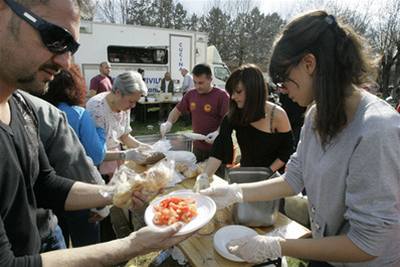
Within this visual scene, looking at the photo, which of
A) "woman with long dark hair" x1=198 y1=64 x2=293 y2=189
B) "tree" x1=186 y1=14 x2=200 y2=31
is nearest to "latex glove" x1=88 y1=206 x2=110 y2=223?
"woman with long dark hair" x1=198 y1=64 x2=293 y2=189

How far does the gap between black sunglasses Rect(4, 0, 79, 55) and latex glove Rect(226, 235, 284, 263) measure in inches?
51.5

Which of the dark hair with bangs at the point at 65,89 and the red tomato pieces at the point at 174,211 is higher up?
the dark hair with bangs at the point at 65,89

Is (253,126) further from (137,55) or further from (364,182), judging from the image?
(137,55)

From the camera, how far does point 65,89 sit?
2.39 meters

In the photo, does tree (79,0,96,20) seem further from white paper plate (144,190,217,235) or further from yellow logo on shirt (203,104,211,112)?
yellow logo on shirt (203,104,211,112)

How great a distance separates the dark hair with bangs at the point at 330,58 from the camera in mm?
1305

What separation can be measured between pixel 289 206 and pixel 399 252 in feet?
4.89

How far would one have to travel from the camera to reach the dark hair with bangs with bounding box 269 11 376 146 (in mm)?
1305

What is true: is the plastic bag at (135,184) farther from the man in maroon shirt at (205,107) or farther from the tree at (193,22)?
Answer: the tree at (193,22)

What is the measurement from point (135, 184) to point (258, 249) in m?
0.78

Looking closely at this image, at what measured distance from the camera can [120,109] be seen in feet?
10.1

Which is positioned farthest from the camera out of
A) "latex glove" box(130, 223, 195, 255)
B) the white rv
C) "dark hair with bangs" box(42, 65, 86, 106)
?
the white rv

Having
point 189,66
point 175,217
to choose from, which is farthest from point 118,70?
point 175,217

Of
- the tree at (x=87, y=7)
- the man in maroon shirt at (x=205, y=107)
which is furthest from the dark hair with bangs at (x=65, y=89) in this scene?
the man in maroon shirt at (x=205, y=107)
